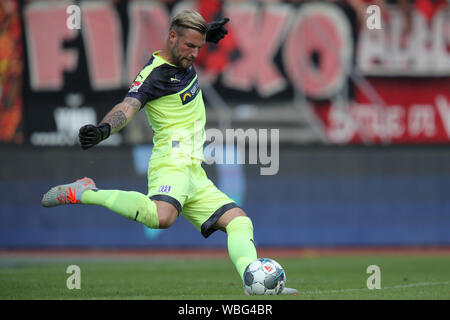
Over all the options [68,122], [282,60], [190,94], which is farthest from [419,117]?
[190,94]

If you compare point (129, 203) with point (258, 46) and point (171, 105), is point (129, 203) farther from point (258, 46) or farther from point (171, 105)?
point (258, 46)

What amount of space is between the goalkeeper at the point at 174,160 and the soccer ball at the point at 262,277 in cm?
12

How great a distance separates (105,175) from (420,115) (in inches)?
274

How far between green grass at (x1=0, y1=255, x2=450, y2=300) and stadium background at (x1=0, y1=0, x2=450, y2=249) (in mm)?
1596

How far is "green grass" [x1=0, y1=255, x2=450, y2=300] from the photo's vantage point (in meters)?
7.04

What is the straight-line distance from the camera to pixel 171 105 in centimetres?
688

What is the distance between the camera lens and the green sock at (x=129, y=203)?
6.51 m

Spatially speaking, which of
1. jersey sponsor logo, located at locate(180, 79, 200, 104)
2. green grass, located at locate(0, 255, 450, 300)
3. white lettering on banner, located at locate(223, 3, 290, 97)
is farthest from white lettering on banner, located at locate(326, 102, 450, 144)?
jersey sponsor logo, located at locate(180, 79, 200, 104)

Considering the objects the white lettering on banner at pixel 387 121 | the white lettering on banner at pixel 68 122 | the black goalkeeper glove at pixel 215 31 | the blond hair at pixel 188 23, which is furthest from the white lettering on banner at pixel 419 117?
the blond hair at pixel 188 23

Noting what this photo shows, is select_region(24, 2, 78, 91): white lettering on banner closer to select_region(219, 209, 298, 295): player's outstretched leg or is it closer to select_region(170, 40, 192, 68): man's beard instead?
select_region(170, 40, 192, 68): man's beard

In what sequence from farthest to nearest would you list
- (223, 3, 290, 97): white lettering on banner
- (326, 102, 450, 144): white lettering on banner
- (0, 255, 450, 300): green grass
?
(326, 102, 450, 144): white lettering on banner < (223, 3, 290, 97): white lettering on banner < (0, 255, 450, 300): green grass

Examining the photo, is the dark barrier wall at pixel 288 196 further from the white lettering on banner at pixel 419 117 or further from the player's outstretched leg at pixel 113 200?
the player's outstretched leg at pixel 113 200

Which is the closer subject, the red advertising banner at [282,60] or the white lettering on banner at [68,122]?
the white lettering on banner at [68,122]

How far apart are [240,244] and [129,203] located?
3.22 feet
